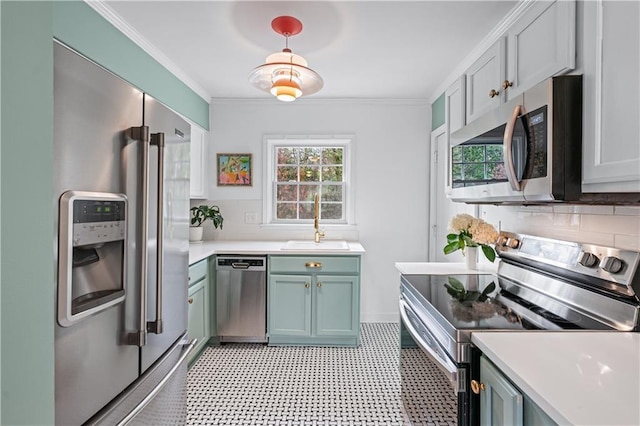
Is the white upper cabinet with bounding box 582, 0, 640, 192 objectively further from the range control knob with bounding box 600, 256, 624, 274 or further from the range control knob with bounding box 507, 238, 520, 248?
the range control knob with bounding box 507, 238, 520, 248

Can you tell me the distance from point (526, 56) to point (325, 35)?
1203mm

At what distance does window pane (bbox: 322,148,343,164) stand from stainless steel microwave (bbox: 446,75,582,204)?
2108 mm

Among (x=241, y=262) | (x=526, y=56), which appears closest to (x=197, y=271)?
(x=241, y=262)

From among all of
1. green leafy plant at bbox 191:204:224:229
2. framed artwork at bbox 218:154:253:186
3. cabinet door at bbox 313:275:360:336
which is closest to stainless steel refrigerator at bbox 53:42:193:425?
cabinet door at bbox 313:275:360:336

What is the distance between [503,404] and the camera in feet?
3.24

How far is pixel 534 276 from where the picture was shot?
1642 millimetres

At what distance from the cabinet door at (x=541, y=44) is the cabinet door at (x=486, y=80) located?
0.17ft

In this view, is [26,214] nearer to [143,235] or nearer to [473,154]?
[143,235]

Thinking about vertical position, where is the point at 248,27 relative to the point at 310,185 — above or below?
above

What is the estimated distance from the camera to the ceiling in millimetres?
1922

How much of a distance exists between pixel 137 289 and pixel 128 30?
69.8 inches

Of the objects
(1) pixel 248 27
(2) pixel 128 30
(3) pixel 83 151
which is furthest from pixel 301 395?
(2) pixel 128 30

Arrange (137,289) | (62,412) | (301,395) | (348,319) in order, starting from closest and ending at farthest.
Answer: (62,412) < (137,289) < (301,395) < (348,319)

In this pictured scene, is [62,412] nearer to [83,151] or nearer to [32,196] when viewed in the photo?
[32,196]
